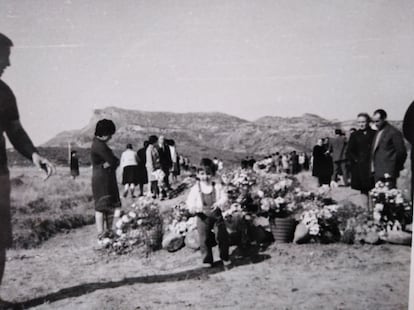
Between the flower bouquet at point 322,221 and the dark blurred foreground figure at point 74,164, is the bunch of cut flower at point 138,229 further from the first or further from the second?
the flower bouquet at point 322,221

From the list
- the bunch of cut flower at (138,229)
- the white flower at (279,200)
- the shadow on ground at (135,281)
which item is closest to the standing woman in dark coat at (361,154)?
the white flower at (279,200)

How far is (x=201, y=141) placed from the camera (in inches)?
138

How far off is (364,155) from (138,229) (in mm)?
1912

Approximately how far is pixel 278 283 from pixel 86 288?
56.3 inches

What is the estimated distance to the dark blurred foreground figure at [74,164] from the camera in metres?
3.24

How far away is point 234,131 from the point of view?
3559mm

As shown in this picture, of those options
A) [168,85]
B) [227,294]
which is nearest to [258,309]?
[227,294]

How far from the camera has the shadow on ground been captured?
10.3 feet

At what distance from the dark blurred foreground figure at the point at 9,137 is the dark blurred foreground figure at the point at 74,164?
6.4 inches

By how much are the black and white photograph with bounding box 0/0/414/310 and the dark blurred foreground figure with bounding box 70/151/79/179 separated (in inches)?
0.4

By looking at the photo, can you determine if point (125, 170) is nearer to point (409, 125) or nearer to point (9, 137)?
point (9, 137)

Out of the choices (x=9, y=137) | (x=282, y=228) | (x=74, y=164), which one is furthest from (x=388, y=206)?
(x=9, y=137)

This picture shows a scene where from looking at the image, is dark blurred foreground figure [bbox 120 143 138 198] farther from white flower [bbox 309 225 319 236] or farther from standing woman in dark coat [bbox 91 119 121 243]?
white flower [bbox 309 225 319 236]

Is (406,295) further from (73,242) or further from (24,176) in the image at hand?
(24,176)
